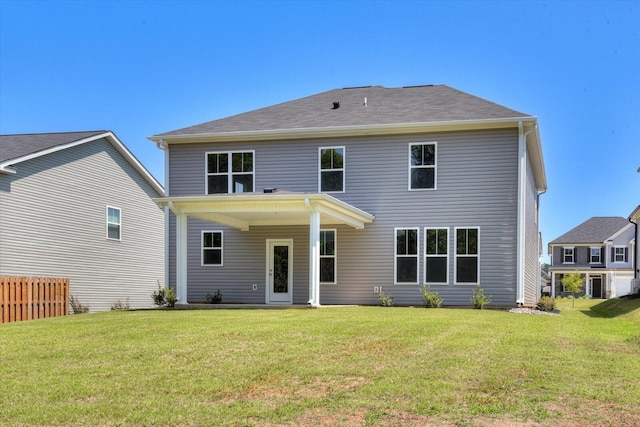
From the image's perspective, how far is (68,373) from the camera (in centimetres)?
741

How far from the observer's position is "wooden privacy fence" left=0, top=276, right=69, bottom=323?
14328 millimetres

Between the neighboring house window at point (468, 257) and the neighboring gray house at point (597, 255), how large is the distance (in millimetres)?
34385

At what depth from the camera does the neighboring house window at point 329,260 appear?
18.4 meters

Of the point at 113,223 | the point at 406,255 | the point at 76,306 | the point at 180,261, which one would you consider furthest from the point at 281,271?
the point at 113,223

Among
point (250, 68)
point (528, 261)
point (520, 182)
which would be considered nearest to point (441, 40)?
point (520, 182)

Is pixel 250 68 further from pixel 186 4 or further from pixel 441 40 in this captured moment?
pixel 441 40

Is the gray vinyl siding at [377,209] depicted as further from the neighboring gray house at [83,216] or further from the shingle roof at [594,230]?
the shingle roof at [594,230]

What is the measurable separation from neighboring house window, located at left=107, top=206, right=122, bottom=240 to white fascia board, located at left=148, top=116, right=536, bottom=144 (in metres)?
5.32

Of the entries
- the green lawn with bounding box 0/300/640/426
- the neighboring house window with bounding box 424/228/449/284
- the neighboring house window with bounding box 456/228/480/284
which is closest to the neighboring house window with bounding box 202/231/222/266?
the neighboring house window with bounding box 424/228/449/284

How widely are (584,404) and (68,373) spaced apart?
5.94 metres

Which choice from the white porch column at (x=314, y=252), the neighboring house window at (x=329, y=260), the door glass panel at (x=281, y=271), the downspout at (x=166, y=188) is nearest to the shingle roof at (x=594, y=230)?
the neighboring house window at (x=329, y=260)

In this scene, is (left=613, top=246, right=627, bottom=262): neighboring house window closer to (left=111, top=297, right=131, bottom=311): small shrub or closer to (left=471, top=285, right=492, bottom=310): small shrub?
(left=471, top=285, right=492, bottom=310): small shrub

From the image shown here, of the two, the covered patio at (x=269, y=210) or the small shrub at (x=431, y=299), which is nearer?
the covered patio at (x=269, y=210)

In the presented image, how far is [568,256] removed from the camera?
52125 mm
